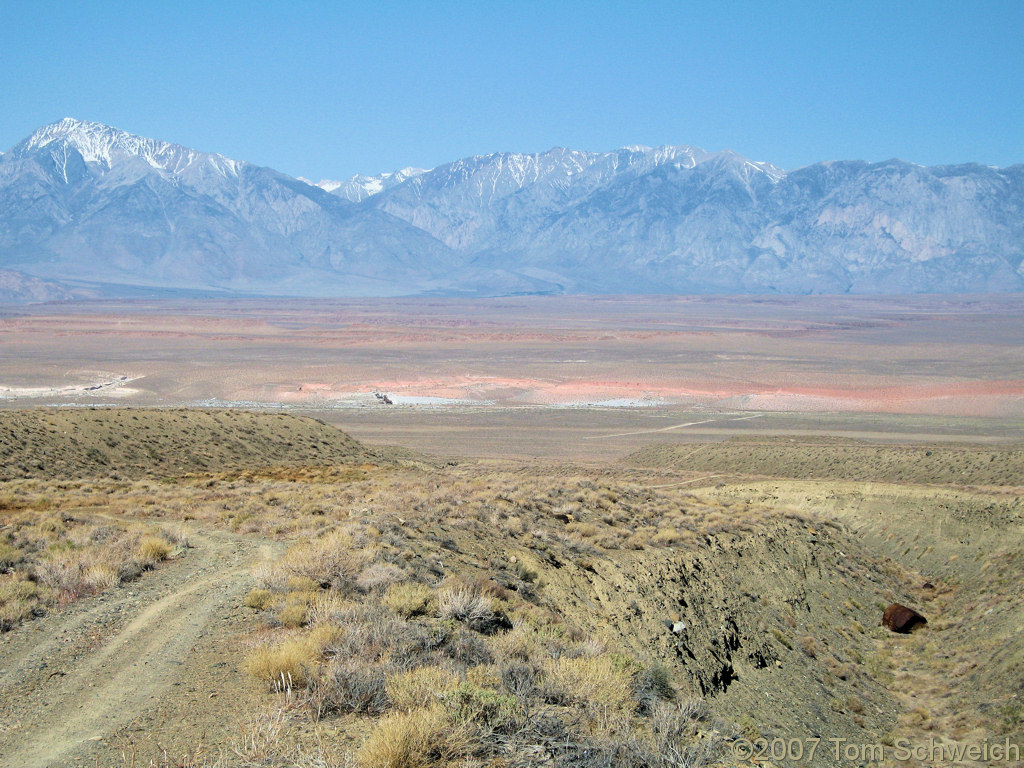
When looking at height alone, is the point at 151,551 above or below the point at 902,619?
above

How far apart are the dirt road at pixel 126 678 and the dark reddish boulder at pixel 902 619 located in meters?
12.5

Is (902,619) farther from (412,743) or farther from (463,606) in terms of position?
(412,743)

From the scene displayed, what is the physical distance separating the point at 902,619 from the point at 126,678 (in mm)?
14182

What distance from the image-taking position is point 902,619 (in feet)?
49.0

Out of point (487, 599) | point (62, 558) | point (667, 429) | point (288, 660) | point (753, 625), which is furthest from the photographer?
point (667, 429)

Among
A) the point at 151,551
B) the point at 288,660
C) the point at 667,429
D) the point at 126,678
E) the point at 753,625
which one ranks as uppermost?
the point at 288,660

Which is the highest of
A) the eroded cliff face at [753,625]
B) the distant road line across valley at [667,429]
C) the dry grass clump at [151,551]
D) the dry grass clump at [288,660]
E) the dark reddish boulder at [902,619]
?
the dry grass clump at [288,660]

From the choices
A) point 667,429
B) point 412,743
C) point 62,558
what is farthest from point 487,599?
point 667,429

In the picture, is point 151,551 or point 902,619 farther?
point 902,619

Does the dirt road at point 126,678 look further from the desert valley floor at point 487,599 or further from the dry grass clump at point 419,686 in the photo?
the dry grass clump at point 419,686

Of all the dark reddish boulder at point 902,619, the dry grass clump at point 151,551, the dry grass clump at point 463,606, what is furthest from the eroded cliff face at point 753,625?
the dry grass clump at point 151,551

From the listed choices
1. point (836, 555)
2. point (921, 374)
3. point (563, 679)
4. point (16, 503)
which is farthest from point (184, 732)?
point (921, 374)

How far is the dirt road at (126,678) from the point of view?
Answer: 521 centimetres

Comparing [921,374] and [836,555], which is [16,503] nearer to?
[836,555]
